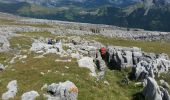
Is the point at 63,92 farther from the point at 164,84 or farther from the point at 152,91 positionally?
the point at 164,84

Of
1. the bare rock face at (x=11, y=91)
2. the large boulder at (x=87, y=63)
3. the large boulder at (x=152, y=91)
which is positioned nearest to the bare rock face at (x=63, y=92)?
the bare rock face at (x=11, y=91)

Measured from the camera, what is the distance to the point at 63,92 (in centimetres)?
4459

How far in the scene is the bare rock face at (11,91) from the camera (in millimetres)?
45219

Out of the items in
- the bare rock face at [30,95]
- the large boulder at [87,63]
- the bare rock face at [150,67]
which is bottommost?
the bare rock face at [30,95]

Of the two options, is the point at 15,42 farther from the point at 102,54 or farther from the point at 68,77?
the point at 68,77

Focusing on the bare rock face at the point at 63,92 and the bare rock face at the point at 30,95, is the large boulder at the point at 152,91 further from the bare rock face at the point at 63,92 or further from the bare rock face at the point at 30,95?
the bare rock face at the point at 30,95

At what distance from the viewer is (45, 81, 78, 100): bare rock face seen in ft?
145

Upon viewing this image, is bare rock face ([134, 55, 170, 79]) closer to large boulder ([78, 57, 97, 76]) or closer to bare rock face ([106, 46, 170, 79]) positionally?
bare rock face ([106, 46, 170, 79])

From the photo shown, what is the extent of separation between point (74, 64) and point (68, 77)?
221 inches

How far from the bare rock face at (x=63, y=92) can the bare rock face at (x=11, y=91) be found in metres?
4.39

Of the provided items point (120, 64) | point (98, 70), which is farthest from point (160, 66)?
point (98, 70)

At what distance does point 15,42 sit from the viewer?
431 feet

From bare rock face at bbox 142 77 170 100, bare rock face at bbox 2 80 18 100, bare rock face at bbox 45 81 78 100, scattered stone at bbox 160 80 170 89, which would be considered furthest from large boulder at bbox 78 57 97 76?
bare rock face at bbox 2 80 18 100

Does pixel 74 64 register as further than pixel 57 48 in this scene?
No
